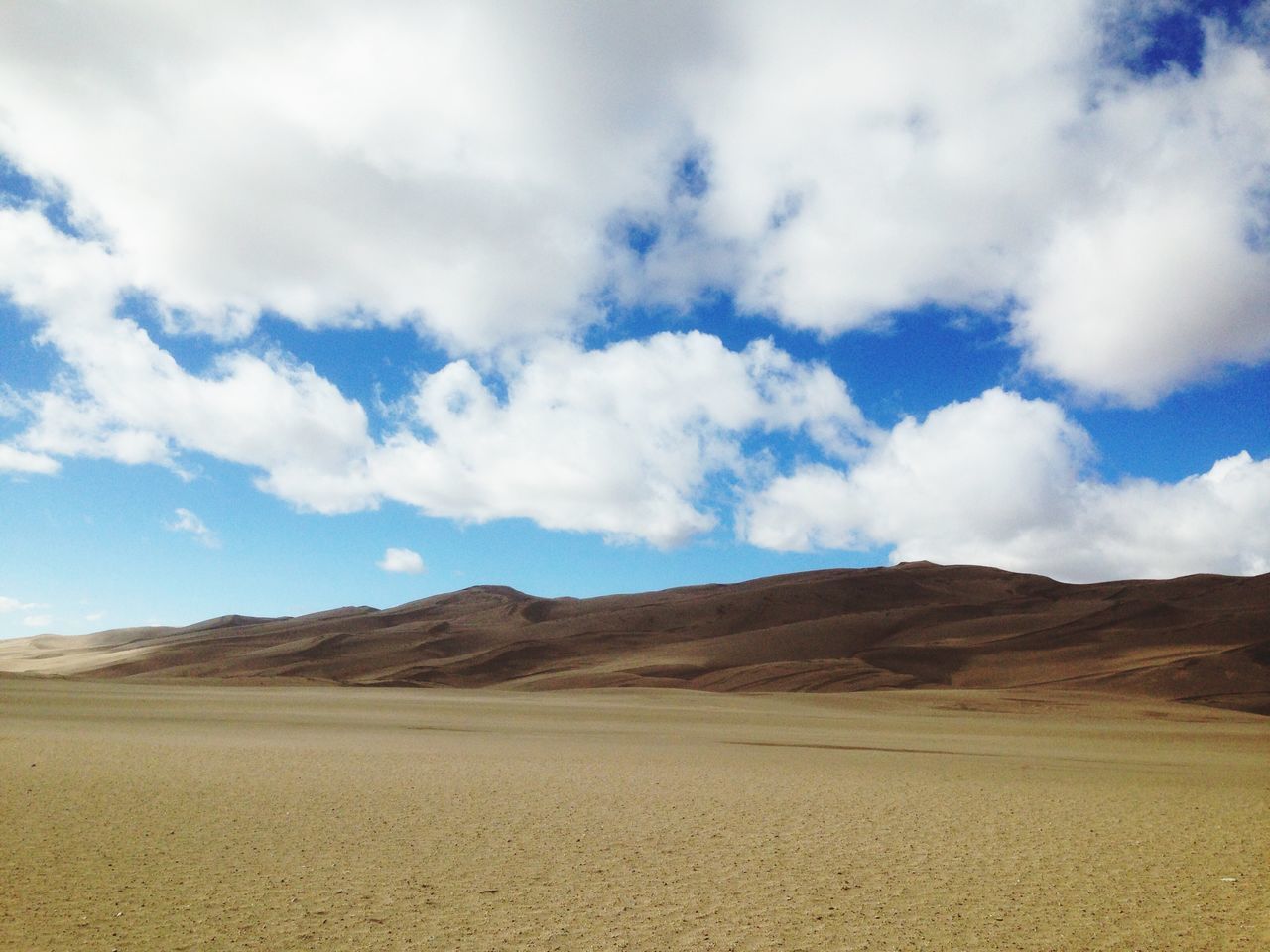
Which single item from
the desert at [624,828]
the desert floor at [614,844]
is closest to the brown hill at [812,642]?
the desert at [624,828]

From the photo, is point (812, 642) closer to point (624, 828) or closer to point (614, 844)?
point (624, 828)

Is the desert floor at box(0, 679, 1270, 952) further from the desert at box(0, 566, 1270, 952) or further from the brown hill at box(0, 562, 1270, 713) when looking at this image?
the brown hill at box(0, 562, 1270, 713)

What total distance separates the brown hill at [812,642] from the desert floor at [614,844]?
22.8 meters

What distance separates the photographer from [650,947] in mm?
5527

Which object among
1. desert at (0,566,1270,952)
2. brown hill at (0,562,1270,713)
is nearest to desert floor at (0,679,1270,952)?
desert at (0,566,1270,952)

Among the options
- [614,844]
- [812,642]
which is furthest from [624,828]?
[812,642]

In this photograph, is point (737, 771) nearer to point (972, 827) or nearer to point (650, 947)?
point (972, 827)

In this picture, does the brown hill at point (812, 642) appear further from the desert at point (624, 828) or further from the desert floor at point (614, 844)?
the desert floor at point (614, 844)

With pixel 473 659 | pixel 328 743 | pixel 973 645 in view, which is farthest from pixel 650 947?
pixel 473 659

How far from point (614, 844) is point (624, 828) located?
74cm

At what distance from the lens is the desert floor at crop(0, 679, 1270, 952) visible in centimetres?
588

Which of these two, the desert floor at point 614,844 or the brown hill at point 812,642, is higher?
the brown hill at point 812,642

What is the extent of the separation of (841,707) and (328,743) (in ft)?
58.8

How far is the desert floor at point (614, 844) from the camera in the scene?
19.3ft
